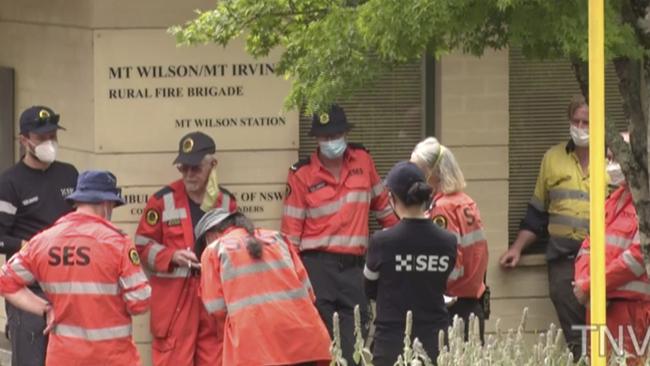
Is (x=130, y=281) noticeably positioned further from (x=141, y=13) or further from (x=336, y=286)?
(x=141, y=13)

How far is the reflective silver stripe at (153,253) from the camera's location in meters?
11.4

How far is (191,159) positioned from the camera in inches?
442

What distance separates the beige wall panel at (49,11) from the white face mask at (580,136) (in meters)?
3.31

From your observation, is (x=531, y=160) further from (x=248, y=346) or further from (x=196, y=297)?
(x=248, y=346)

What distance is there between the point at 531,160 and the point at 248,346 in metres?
3.93

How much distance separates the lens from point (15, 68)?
1277 cm

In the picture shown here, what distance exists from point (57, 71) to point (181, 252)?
1809 millimetres

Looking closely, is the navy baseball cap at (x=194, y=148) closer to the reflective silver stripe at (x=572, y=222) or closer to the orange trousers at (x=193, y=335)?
the orange trousers at (x=193, y=335)

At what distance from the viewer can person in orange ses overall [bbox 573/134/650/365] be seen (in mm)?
10062

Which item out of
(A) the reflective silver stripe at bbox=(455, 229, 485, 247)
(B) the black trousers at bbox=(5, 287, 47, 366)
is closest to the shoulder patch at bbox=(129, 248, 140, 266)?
(B) the black trousers at bbox=(5, 287, 47, 366)

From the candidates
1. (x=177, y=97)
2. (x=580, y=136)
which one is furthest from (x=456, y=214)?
(x=177, y=97)

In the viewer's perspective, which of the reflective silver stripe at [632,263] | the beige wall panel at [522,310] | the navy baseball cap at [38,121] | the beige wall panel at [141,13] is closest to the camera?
the reflective silver stripe at [632,263]

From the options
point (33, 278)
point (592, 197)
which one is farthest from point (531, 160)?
point (592, 197)

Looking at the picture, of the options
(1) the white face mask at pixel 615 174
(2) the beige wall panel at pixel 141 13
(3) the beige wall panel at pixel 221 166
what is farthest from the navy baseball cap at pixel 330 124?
(1) the white face mask at pixel 615 174
